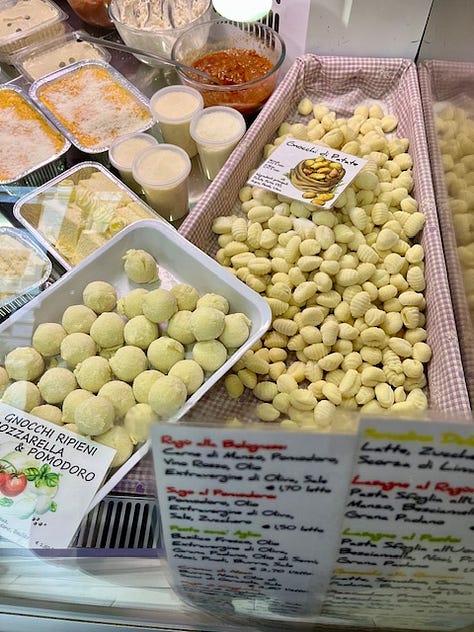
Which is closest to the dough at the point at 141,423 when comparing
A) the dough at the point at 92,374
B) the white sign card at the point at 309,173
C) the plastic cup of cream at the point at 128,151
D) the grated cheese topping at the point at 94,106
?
the dough at the point at 92,374

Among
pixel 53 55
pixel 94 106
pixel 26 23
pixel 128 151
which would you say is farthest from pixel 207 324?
pixel 26 23

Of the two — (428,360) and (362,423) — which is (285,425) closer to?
(362,423)

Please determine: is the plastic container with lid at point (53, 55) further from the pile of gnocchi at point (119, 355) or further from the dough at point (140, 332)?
the dough at point (140, 332)

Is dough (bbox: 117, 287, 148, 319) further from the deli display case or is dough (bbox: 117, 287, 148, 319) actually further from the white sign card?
the white sign card

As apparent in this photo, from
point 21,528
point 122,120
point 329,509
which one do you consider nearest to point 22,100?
point 122,120

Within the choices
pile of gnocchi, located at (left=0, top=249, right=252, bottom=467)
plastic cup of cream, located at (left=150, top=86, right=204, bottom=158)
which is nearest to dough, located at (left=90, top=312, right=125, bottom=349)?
pile of gnocchi, located at (left=0, top=249, right=252, bottom=467)

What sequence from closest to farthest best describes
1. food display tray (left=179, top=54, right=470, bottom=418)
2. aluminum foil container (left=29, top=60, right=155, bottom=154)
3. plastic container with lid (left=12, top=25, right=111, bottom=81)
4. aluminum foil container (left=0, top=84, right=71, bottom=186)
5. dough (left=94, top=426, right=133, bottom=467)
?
dough (left=94, top=426, right=133, bottom=467) → food display tray (left=179, top=54, right=470, bottom=418) → aluminum foil container (left=0, top=84, right=71, bottom=186) → aluminum foil container (left=29, top=60, right=155, bottom=154) → plastic container with lid (left=12, top=25, right=111, bottom=81)

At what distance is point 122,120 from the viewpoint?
1.46 meters

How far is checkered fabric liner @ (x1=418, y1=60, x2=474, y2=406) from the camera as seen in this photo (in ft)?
3.59

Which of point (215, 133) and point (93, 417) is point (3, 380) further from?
point (215, 133)

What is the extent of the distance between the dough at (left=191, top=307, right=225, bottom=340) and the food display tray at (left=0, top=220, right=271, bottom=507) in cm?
5

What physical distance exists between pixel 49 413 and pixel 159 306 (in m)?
0.25

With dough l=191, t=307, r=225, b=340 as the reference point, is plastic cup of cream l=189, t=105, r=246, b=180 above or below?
above

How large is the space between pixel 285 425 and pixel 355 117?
1236mm
